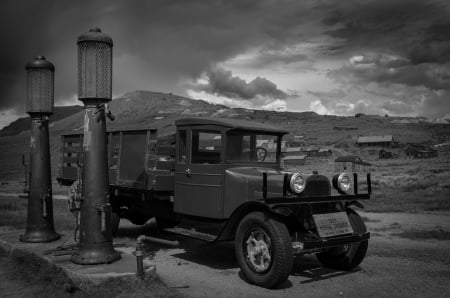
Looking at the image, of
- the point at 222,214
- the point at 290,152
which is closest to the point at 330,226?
the point at 222,214

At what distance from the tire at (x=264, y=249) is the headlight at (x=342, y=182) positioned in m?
1.39

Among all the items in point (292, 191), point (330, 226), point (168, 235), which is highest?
point (292, 191)

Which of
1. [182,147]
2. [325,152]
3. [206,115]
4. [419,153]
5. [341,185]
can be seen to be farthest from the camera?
[206,115]

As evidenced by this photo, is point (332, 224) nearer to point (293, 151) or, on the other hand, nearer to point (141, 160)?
point (141, 160)

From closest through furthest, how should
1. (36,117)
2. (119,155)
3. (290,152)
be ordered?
(36,117) → (119,155) → (290,152)

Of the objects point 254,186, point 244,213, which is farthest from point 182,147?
point 244,213

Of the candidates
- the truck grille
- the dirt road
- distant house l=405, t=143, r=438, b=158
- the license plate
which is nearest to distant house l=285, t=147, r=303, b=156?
distant house l=405, t=143, r=438, b=158

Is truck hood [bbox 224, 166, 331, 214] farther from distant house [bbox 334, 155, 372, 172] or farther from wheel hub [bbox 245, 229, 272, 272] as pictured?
distant house [bbox 334, 155, 372, 172]

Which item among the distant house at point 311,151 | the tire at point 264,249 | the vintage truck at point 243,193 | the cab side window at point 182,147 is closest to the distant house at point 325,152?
the distant house at point 311,151

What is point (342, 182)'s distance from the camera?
6.34 meters

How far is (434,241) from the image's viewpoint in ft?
28.2

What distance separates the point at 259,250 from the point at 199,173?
1697mm

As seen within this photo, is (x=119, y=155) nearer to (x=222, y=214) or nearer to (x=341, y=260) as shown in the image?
(x=222, y=214)

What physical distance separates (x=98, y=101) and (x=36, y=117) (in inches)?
84.1
